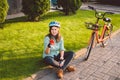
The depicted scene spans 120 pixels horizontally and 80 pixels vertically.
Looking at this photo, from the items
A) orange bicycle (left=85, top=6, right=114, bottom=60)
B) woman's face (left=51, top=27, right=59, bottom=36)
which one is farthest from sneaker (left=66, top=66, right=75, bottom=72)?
orange bicycle (left=85, top=6, right=114, bottom=60)

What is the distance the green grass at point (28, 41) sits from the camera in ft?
19.6

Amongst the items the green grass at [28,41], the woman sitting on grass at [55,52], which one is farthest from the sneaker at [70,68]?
the green grass at [28,41]

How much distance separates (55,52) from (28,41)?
7.11 feet

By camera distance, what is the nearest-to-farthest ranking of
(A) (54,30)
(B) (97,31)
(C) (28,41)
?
(A) (54,30) < (B) (97,31) < (C) (28,41)

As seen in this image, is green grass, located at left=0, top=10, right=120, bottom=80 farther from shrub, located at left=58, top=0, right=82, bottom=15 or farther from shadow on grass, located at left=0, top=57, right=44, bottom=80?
shrub, located at left=58, top=0, right=82, bottom=15

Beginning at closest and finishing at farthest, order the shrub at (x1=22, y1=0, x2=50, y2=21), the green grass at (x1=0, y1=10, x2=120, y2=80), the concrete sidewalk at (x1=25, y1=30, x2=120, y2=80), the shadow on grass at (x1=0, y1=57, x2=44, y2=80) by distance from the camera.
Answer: the shadow on grass at (x1=0, y1=57, x2=44, y2=80)
the concrete sidewalk at (x1=25, y1=30, x2=120, y2=80)
the green grass at (x1=0, y1=10, x2=120, y2=80)
the shrub at (x1=22, y1=0, x2=50, y2=21)

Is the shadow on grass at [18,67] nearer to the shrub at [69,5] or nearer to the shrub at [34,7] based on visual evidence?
the shrub at [34,7]

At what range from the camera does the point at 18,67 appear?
19.8 feet

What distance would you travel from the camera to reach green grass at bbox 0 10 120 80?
19.6ft

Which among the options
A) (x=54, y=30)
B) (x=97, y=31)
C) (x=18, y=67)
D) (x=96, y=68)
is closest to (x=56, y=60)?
(x=54, y=30)

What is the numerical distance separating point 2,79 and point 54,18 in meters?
6.65

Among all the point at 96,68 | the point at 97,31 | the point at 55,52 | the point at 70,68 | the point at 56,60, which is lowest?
the point at 96,68

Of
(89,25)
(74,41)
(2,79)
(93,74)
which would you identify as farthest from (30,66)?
(74,41)

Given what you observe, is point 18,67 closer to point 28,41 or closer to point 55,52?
point 55,52
